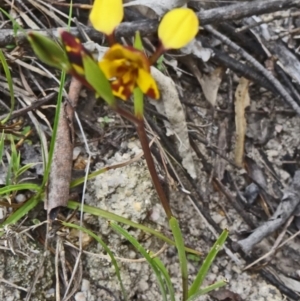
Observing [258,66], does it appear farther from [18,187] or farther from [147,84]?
[147,84]

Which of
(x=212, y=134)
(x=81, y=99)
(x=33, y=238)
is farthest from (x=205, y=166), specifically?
(x=33, y=238)

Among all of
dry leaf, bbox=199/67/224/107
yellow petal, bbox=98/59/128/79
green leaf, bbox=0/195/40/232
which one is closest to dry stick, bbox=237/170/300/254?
dry leaf, bbox=199/67/224/107

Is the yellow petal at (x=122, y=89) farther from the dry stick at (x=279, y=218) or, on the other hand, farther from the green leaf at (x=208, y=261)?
the dry stick at (x=279, y=218)

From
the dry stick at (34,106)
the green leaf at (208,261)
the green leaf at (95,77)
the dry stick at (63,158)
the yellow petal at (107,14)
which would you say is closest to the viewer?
the green leaf at (95,77)

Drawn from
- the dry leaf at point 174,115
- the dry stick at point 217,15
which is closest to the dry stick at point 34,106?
the dry stick at point 217,15

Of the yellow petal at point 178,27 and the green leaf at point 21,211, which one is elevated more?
the yellow petal at point 178,27

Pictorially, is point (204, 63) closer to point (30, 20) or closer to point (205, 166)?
point (205, 166)

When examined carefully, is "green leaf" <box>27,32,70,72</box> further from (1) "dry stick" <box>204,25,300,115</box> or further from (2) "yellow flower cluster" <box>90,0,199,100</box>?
(1) "dry stick" <box>204,25,300,115</box>
